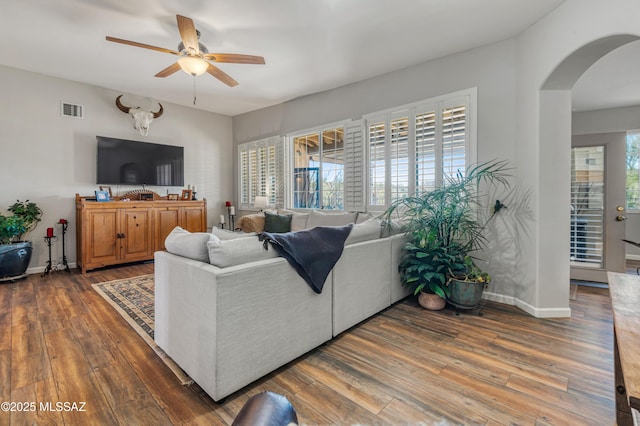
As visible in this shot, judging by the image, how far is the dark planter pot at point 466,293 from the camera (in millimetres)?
2729

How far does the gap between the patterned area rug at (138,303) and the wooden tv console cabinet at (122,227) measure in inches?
31.9

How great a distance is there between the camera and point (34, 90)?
416 centimetres

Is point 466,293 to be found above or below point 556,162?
below

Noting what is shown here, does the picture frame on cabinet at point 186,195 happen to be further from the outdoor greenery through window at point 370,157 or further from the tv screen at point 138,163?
the outdoor greenery through window at point 370,157

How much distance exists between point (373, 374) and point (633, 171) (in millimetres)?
6205

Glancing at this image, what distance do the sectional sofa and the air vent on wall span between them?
4068 millimetres

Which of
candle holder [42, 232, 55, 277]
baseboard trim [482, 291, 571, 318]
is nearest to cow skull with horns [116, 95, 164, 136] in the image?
candle holder [42, 232, 55, 277]

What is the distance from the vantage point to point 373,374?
1.83 m

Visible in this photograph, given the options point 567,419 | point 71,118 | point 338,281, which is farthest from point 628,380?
point 71,118

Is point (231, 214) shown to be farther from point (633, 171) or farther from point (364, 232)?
point (633, 171)

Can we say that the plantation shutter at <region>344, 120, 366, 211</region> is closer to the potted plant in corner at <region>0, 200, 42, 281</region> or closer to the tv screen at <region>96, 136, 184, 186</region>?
the tv screen at <region>96, 136, 184, 186</region>

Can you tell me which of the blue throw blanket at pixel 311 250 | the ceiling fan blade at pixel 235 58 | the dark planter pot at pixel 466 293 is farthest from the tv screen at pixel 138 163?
the dark planter pot at pixel 466 293

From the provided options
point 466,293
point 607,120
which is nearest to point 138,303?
point 466,293

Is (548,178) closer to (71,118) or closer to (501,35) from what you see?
(501,35)
